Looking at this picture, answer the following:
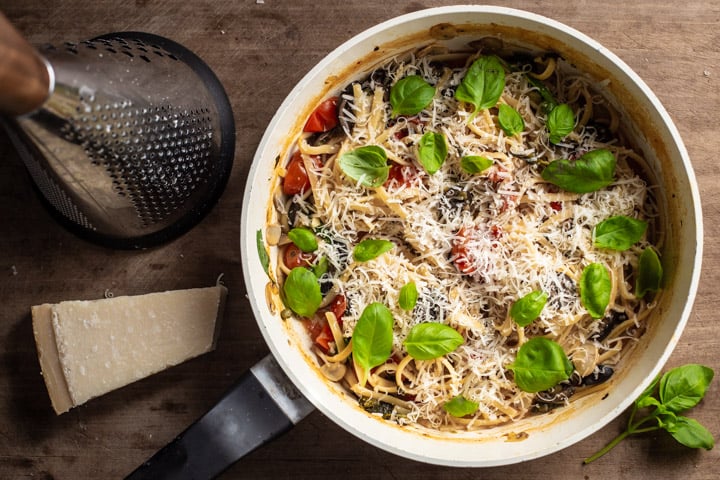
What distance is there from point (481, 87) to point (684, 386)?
1315 mm

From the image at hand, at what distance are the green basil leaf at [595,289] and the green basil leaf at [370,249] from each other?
0.63 m

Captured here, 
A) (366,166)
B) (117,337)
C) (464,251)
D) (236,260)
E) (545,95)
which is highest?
(545,95)

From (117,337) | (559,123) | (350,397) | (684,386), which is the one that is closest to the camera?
(559,123)

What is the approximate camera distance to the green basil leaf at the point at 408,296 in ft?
7.66

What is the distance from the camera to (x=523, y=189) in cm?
239

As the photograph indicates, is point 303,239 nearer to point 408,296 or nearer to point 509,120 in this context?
point 408,296

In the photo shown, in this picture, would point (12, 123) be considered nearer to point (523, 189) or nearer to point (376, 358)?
point (376, 358)

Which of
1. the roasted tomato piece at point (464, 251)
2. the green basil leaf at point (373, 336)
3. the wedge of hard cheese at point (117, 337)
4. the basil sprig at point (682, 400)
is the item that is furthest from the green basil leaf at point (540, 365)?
the wedge of hard cheese at point (117, 337)

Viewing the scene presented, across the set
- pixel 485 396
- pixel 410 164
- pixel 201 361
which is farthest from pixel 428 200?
pixel 201 361

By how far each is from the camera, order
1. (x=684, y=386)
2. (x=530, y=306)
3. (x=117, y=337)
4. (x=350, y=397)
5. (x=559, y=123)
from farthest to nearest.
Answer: (x=117, y=337) < (x=684, y=386) < (x=350, y=397) < (x=559, y=123) < (x=530, y=306)

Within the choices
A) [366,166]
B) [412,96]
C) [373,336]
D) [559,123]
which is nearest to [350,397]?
[373,336]

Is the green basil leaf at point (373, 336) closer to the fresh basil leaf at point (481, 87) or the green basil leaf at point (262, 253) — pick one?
the green basil leaf at point (262, 253)

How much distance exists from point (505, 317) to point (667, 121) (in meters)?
0.80

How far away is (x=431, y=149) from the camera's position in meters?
2.37
